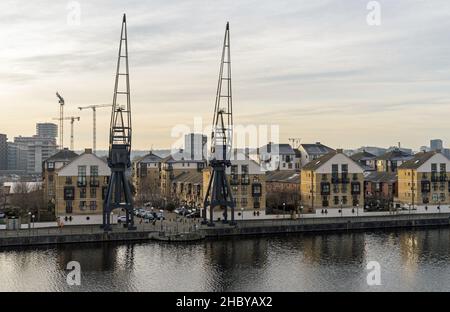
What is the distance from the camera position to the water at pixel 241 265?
2892 centimetres

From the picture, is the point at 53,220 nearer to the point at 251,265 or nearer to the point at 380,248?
the point at 251,265

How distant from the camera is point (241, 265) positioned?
3347cm

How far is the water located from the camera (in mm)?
28922

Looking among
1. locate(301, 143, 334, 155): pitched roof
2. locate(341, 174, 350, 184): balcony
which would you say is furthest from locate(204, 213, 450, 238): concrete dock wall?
locate(301, 143, 334, 155): pitched roof

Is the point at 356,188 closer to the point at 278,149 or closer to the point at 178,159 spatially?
the point at 178,159

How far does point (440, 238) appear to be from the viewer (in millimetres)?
43781

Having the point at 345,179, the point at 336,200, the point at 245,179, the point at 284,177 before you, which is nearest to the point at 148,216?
the point at 245,179

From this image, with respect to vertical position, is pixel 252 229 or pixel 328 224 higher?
pixel 328 224

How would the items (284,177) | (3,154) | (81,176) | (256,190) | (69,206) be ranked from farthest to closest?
(3,154)
(284,177)
(256,190)
(81,176)
(69,206)

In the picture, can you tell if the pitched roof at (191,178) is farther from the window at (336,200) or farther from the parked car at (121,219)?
the window at (336,200)

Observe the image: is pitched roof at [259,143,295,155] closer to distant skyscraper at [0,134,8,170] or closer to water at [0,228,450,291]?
water at [0,228,450,291]
